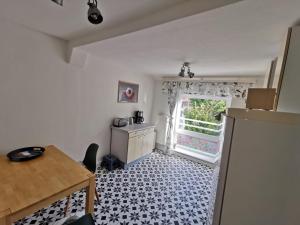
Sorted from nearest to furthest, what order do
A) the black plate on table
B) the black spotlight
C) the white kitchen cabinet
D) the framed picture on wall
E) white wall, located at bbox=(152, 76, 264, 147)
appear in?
the black spotlight
the black plate on table
the white kitchen cabinet
the framed picture on wall
white wall, located at bbox=(152, 76, 264, 147)

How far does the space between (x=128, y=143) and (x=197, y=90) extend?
6.70 feet

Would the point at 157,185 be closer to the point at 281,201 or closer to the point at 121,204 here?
the point at 121,204

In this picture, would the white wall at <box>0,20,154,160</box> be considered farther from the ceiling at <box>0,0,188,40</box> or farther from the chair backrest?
the chair backrest

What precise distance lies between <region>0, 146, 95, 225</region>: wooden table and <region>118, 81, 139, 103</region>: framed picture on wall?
6.12 ft

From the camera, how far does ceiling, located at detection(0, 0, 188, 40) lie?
46.0 inches

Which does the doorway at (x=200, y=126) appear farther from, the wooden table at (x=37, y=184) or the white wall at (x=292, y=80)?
the wooden table at (x=37, y=184)

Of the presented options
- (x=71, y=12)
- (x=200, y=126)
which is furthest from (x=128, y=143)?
(x=71, y=12)

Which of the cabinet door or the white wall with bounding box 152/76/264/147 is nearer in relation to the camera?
the cabinet door

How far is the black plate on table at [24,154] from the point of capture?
1.73 meters

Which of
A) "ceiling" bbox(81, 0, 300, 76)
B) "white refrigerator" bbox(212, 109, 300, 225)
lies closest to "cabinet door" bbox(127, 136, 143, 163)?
"ceiling" bbox(81, 0, 300, 76)

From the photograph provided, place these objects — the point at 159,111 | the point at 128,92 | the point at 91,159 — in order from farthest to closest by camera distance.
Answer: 1. the point at 159,111
2. the point at 128,92
3. the point at 91,159

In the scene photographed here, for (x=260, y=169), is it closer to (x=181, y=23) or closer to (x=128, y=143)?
(x=181, y=23)

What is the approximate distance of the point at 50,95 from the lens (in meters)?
2.29

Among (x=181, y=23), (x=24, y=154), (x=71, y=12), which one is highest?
(x=71, y=12)
